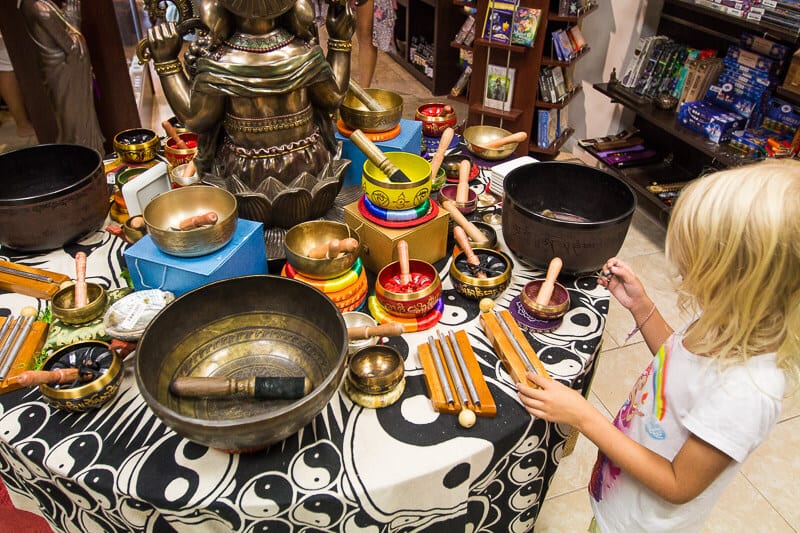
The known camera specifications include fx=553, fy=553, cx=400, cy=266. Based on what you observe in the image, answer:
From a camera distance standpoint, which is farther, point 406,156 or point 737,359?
point 406,156

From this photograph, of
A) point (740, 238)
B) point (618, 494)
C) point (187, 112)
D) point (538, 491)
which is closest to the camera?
point (740, 238)

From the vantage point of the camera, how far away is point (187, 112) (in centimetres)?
141

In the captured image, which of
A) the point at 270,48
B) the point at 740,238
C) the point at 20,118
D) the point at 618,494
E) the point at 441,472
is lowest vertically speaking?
the point at 20,118

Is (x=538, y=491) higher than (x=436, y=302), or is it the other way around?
(x=436, y=302)

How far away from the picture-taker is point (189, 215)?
1.44 meters

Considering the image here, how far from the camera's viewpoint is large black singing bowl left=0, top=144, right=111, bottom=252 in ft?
4.50

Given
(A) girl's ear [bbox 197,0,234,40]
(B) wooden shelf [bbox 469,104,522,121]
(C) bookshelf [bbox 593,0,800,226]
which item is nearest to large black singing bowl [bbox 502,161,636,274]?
(A) girl's ear [bbox 197,0,234,40]

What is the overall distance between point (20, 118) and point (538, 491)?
431cm

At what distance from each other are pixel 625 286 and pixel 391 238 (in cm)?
56

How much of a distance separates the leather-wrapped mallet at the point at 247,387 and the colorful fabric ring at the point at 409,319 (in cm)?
31

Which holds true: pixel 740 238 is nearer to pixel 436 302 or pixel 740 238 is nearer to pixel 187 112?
pixel 436 302

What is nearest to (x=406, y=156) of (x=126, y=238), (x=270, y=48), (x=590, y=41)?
(x=270, y=48)

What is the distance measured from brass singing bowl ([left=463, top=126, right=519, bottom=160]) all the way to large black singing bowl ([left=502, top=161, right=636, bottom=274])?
32 cm

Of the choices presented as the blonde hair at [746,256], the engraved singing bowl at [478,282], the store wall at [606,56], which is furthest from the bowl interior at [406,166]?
the store wall at [606,56]
